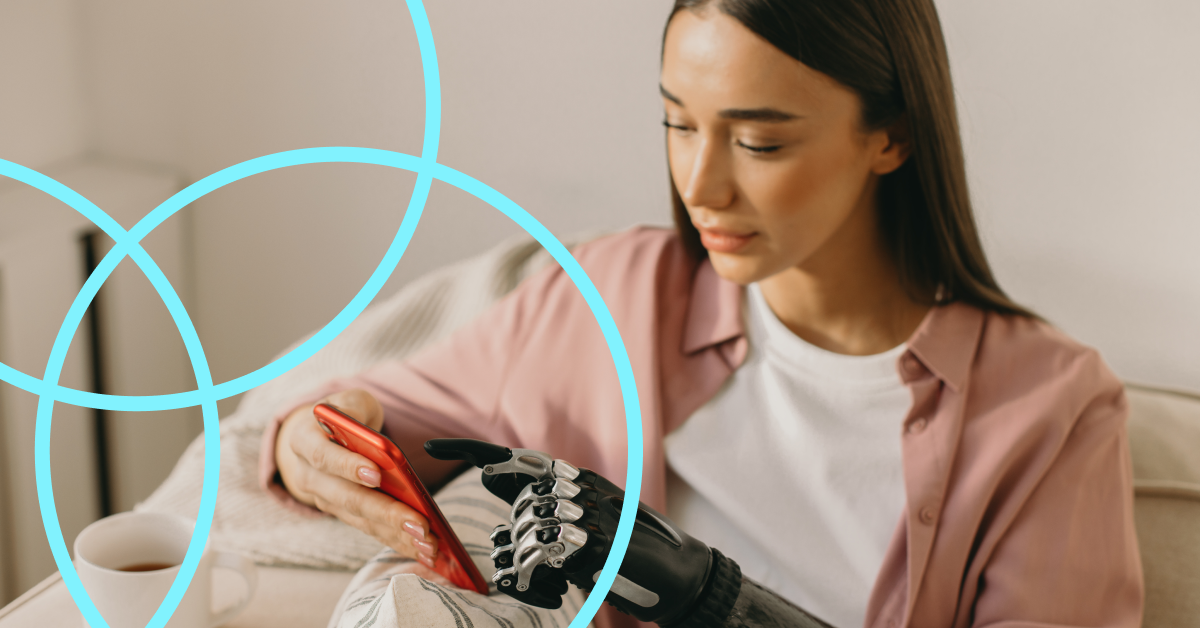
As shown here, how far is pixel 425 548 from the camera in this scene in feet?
2.69

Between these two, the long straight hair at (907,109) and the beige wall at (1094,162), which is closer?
the long straight hair at (907,109)

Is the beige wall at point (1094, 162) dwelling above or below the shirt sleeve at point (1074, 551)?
above

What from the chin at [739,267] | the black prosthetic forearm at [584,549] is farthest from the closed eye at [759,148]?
the black prosthetic forearm at [584,549]

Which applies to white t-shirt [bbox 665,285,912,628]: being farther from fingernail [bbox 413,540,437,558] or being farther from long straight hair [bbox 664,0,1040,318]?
fingernail [bbox 413,540,437,558]

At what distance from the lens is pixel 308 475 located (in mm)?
945

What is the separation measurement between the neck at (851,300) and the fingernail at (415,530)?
0.53 meters

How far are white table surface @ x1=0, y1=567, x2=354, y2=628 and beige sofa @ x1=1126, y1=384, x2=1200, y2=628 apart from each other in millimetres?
945

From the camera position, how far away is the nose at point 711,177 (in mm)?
880

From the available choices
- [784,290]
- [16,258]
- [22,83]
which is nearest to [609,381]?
[784,290]

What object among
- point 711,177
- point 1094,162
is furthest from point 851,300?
point 1094,162

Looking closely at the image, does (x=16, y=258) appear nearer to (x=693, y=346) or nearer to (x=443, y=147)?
(x=443, y=147)

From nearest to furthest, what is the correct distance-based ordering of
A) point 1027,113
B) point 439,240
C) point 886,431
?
point 886,431
point 1027,113
point 439,240

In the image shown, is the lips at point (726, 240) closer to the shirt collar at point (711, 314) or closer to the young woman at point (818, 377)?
the young woman at point (818, 377)

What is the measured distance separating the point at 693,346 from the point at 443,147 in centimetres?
66
